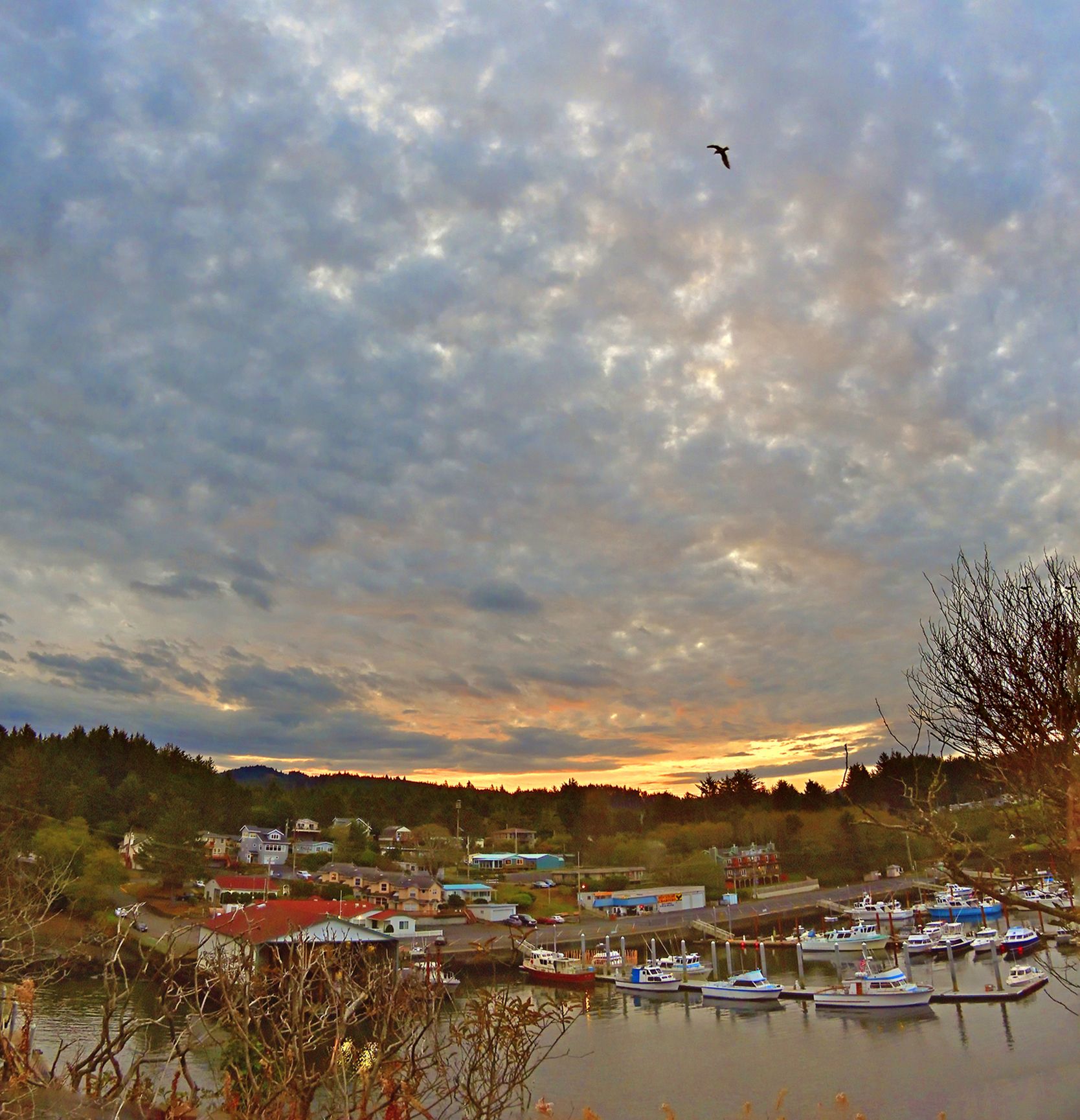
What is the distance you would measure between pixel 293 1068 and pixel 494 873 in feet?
271

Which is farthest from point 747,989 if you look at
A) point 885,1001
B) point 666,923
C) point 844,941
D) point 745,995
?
→ point 666,923

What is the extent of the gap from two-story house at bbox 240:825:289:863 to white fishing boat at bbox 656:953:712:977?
4449cm

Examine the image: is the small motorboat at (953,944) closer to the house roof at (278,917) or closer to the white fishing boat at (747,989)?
the white fishing boat at (747,989)

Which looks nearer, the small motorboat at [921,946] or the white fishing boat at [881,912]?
the small motorboat at [921,946]

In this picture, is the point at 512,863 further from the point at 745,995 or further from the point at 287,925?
the point at 287,925

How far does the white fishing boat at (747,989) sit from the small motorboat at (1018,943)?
1740 centimetres

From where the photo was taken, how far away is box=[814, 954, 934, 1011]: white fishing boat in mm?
37594

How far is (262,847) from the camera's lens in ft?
273

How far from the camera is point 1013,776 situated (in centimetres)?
1408

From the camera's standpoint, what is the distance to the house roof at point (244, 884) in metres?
62.0

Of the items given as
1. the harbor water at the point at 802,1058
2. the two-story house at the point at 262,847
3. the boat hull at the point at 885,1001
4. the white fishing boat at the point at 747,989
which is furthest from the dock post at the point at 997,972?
the two-story house at the point at 262,847

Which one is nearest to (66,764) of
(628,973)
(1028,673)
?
(628,973)

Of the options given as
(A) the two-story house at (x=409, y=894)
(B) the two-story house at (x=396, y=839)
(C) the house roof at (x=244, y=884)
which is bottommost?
(A) the two-story house at (x=409, y=894)

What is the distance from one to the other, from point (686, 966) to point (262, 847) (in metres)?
50.6
